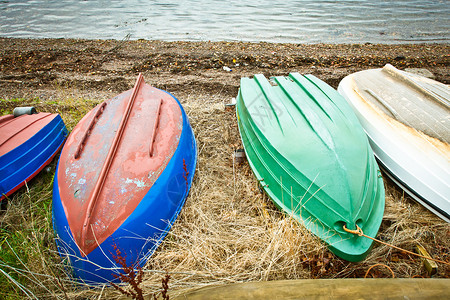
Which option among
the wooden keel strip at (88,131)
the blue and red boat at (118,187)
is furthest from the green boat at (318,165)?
the wooden keel strip at (88,131)

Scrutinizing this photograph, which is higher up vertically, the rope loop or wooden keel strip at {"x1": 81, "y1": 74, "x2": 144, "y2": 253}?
wooden keel strip at {"x1": 81, "y1": 74, "x2": 144, "y2": 253}

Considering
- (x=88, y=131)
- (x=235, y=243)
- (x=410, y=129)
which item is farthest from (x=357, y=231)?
(x=88, y=131)

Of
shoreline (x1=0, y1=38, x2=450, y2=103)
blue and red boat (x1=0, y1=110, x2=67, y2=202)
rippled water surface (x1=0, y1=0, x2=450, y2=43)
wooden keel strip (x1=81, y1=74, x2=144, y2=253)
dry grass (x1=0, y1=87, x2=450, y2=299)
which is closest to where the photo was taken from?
wooden keel strip (x1=81, y1=74, x2=144, y2=253)

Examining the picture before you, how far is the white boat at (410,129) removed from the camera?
2.31 m

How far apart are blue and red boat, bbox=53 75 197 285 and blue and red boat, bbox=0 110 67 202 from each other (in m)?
0.60

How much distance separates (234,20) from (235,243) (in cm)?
1049

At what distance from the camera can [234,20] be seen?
10680mm

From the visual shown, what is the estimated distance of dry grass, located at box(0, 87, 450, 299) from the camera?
1902 millimetres

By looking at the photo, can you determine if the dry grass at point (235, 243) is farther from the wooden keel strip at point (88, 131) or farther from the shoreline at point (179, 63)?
the shoreline at point (179, 63)

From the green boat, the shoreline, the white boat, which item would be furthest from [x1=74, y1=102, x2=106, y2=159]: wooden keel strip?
the white boat

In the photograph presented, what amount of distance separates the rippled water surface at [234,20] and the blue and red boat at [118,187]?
7152 mm

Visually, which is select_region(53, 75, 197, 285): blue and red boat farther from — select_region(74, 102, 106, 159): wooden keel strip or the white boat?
the white boat

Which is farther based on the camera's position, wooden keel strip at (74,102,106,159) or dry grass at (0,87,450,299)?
wooden keel strip at (74,102,106,159)

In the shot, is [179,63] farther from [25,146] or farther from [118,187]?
[118,187]
